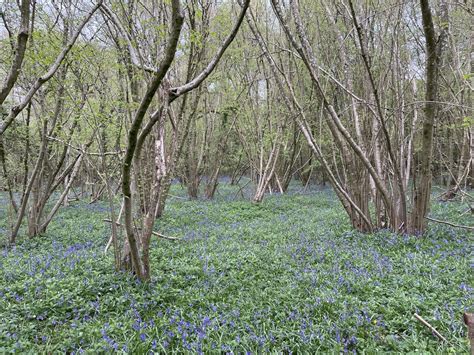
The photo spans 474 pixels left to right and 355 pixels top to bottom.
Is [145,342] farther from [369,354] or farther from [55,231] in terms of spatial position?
[55,231]

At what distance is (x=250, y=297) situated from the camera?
3.86 m

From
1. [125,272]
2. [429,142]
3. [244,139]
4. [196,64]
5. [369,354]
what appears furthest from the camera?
[244,139]

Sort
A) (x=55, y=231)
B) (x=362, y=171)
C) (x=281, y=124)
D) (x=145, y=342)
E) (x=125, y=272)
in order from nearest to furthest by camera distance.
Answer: (x=145, y=342) → (x=125, y=272) → (x=362, y=171) → (x=55, y=231) → (x=281, y=124)

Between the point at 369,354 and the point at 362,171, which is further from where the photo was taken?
the point at 362,171

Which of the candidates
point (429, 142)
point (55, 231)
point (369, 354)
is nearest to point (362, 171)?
point (429, 142)

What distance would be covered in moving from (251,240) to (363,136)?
11.3 feet

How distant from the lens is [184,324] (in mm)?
3143

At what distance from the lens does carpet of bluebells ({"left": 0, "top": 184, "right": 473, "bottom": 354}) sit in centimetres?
294

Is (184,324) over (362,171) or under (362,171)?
under

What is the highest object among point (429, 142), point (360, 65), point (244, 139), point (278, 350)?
point (360, 65)

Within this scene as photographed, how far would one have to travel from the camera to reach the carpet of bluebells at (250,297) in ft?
9.66

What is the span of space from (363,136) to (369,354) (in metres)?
5.49

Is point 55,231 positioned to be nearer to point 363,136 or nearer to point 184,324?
point 184,324

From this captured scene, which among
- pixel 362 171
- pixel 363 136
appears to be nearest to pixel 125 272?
pixel 362 171
